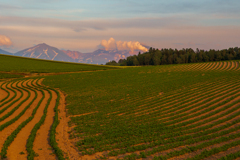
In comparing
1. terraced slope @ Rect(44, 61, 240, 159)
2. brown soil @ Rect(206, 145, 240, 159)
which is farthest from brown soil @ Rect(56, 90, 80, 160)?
brown soil @ Rect(206, 145, 240, 159)

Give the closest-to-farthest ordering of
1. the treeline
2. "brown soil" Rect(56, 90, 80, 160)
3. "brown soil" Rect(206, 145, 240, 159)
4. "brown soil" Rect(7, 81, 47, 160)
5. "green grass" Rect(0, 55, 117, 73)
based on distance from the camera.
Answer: "brown soil" Rect(206, 145, 240, 159) < "brown soil" Rect(7, 81, 47, 160) < "brown soil" Rect(56, 90, 80, 160) < "green grass" Rect(0, 55, 117, 73) < the treeline

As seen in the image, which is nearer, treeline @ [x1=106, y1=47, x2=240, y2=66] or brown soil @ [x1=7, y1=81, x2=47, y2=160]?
brown soil @ [x1=7, y1=81, x2=47, y2=160]

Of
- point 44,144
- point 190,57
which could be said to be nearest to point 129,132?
point 44,144

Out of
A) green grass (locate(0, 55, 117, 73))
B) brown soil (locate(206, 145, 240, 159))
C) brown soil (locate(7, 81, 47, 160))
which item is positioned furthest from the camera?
green grass (locate(0, 55, 117, 73))

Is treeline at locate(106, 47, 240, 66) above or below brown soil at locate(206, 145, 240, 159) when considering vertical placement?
above

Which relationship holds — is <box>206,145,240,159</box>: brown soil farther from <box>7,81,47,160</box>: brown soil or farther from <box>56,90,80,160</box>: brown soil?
<box>7,81,47,160</box>: brown soil

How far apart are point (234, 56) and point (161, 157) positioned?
6369 inches

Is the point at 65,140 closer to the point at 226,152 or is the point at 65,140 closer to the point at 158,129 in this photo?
the point at 158,129

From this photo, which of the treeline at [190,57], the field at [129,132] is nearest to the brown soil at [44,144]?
the field at [129,132]

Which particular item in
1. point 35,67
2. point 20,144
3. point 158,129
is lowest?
point 20,144

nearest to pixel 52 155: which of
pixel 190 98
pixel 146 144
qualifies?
pixel 146 144

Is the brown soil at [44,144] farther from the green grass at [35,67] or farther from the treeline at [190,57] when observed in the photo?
the treeline at [190,57]

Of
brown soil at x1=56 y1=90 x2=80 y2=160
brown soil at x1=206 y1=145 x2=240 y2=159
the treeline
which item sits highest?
the treeline

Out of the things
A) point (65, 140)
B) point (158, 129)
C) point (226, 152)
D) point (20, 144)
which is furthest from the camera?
point (158, 129)
